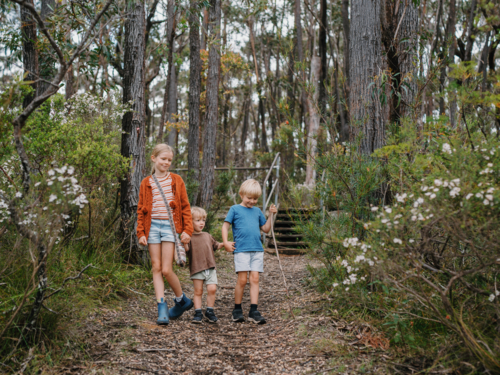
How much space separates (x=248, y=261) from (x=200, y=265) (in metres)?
0.49

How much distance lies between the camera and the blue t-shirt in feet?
13.6

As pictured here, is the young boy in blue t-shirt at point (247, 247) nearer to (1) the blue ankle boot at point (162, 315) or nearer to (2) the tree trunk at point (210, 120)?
(1) the blue ankle boot at point (162, 315)

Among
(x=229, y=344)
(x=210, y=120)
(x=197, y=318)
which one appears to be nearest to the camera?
(x=229, y=344)

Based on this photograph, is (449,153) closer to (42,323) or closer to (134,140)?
(42,323)

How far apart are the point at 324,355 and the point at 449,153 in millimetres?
1628

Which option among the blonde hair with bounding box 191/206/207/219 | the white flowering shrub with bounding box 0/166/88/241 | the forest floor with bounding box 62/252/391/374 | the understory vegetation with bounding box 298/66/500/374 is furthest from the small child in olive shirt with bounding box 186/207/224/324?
the white flowering shrub with bounding box 0/166/88/241

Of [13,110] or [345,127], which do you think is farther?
[345,127]

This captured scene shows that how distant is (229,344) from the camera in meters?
3.50

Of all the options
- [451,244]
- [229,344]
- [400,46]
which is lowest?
[229,344]

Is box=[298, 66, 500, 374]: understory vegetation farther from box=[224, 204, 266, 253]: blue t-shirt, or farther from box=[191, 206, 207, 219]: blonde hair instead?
box=[191, 206, 207, 219]: blonde hair

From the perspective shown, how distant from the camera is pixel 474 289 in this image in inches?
90.7

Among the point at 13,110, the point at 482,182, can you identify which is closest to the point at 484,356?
the point at 482,182

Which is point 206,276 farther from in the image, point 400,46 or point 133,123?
point 400,46

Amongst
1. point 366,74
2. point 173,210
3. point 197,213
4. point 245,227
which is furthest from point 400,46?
point 173,210
